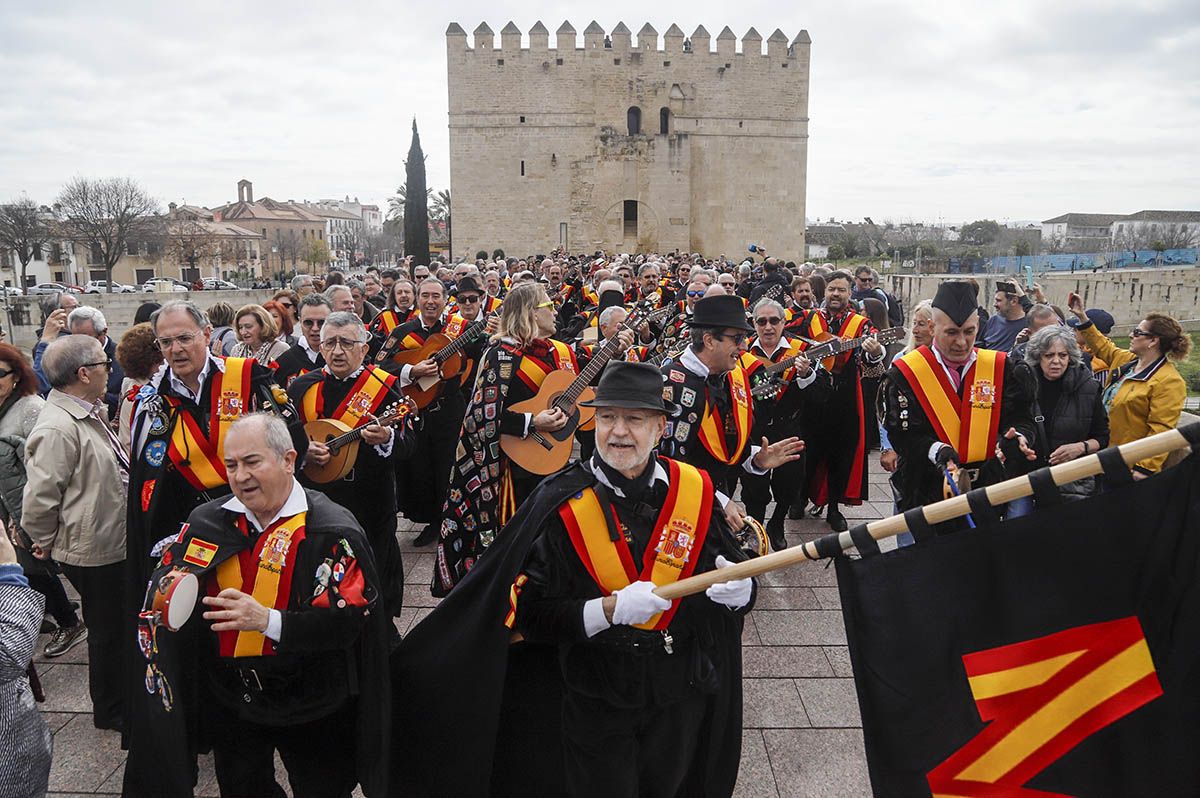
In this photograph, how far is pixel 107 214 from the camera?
1855 inches

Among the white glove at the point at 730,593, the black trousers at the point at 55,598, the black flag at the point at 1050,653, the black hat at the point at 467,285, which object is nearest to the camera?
the black flag at the point at 1050,653

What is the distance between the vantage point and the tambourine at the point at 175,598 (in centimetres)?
250

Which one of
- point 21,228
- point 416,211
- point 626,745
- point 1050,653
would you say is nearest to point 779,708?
point 626,745

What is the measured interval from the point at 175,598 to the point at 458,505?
115 inches

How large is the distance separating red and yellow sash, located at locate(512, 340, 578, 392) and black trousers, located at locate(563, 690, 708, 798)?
2847 millimetres

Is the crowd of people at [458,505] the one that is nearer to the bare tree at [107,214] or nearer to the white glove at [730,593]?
the white glove at [730,593]

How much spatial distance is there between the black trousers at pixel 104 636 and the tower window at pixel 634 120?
4272 centimetres

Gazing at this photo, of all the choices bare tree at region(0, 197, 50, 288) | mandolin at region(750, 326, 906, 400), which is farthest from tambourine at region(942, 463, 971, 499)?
bare tree at region(0, 197, 50, 288)

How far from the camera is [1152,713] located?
2.16m

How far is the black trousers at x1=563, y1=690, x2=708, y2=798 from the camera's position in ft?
8.97

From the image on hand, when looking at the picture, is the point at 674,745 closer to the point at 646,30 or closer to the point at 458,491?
the point at 458,491

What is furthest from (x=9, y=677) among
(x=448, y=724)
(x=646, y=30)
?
(x=646, y=30)

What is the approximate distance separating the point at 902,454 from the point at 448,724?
3.15m

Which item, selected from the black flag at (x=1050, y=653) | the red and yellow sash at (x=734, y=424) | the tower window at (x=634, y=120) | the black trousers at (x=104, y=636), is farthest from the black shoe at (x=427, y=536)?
the tower window at (x=634, y=120)
